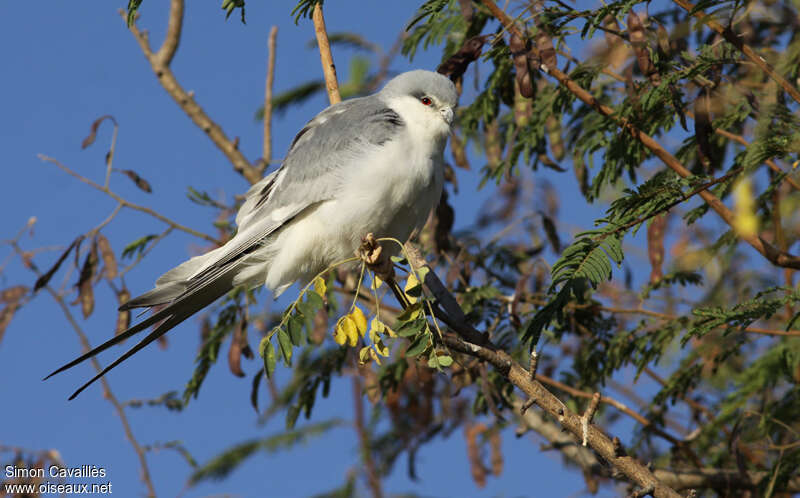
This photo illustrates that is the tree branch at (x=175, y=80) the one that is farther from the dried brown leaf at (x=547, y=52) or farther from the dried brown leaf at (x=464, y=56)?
the dried brown leaf at (x=547, y=52)

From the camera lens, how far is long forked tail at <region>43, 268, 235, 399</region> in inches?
138

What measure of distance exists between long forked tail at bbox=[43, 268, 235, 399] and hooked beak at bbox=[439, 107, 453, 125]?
1.26m

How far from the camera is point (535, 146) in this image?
4277 millimetres

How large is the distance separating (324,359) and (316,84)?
4.02 metres

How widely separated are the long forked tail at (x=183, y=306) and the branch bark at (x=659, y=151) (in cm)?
173

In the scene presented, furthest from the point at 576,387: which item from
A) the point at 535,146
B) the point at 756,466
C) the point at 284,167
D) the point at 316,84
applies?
the point at 316,84

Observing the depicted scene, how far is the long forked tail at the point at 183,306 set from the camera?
3.51 meters

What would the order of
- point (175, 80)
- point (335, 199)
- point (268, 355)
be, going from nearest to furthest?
point (268, 355)
point (335, 199)
point (175, 80)

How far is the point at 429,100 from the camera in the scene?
161 inches

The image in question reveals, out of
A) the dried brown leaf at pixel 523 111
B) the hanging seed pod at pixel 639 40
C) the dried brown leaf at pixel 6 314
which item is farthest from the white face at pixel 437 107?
the dried brown leaf at pixel 6 314

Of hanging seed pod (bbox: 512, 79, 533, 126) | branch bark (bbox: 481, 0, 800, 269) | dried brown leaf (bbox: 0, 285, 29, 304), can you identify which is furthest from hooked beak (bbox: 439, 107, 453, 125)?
dried brown leaf (bbox: 0, 285, 29, 304)

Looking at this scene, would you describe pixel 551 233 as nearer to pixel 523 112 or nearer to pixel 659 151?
pixel 523 112

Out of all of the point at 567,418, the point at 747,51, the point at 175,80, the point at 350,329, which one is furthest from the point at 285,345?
the point at 175,80

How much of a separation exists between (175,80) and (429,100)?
2508mm
